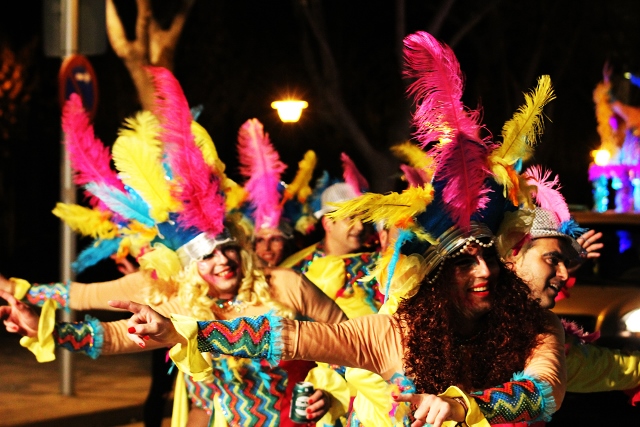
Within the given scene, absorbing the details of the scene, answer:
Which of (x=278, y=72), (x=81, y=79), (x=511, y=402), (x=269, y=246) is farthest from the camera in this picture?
(x=278, y=72)

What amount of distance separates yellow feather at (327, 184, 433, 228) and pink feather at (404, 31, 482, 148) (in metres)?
0.21

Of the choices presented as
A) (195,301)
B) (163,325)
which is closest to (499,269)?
(163,325)

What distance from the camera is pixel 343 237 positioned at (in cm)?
789

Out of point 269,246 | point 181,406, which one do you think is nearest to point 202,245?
point 181,406

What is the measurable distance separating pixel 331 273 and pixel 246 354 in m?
3.57

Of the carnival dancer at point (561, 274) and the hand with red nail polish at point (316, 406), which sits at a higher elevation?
the carnival dancer at point (561, 274)

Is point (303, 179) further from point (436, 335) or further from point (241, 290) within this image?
point (436, 335)

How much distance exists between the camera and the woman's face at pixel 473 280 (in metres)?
4.01

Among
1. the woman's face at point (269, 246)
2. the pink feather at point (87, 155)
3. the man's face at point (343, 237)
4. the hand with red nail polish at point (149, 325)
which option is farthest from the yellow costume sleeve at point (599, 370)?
the woman's face at point (269, 246)

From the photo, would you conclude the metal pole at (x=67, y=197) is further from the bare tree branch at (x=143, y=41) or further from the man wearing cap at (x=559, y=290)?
the man wearing cap at (x=559, y=290)

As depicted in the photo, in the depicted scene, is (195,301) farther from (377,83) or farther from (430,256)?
(377,83)

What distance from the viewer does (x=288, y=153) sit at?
26.2 meters

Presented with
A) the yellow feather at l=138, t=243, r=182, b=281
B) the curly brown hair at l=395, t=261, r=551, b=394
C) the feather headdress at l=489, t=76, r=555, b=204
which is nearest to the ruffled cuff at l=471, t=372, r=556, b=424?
the curly brown hair at l=395, t=261, r=551, b=394

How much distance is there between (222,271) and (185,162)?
53 centimetres
